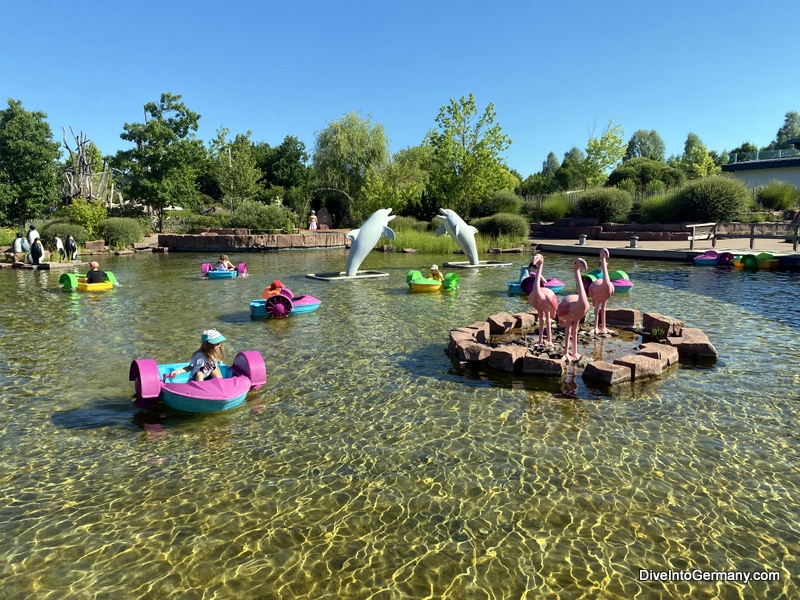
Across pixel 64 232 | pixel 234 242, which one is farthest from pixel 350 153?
pixel 64 232

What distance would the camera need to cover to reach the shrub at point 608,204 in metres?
34.8

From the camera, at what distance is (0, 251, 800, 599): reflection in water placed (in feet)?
12.9

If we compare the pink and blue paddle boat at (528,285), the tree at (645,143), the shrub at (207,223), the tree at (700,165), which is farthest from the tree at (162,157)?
the tree at (645,143)

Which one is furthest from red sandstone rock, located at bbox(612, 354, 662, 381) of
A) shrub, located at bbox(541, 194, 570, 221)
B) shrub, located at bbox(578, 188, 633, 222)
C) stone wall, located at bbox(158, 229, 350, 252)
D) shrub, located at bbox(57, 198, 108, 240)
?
shrub, located at bbox(541, 194, 570, 221)

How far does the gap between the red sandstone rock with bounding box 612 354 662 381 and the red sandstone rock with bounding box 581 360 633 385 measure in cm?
6

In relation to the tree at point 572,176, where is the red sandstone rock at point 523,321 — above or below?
below

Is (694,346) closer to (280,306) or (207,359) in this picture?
(207,359)

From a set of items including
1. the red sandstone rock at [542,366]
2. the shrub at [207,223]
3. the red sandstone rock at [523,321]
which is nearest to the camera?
the red sandstone rock at [542,366]

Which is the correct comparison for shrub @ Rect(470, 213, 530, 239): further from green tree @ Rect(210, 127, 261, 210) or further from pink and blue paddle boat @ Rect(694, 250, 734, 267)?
green tree @ Rect(210, 127, 261, 210)

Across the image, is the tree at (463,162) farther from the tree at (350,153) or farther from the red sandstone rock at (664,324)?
the red sandstone rock at (664,324)

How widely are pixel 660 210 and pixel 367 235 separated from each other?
2245 cm

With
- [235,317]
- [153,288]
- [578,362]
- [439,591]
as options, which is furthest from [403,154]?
[439,591]

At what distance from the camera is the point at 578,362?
8.29 meters

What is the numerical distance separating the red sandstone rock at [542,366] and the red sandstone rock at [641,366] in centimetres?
73
